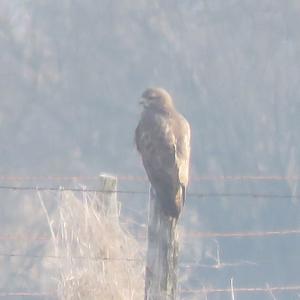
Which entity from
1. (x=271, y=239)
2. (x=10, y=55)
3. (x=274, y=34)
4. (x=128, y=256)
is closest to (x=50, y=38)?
(x=10, y=55)

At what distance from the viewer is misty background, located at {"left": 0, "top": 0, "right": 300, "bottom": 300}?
2617 cm

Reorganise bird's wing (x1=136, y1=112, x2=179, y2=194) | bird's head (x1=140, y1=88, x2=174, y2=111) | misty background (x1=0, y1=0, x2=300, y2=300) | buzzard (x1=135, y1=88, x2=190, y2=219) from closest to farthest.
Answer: buzzard (x1=135, y1=88, x2=190, y2=219) → bird's wing (x1=136, y1=112, x2=179, y2=194) → bird's head (x1=140, y1=88, x2=174, y2=111) → misty background (x1=0, y1=0, x2=300, y2=300)

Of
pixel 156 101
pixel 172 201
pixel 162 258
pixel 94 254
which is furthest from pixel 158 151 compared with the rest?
pixel 94 254

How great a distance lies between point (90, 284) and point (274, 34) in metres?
20.3

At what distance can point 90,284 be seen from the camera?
35.7ft

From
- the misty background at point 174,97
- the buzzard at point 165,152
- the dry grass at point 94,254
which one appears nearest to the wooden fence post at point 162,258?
the buzzard at point 165,152

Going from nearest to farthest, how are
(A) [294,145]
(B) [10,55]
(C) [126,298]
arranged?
1. (C) [126,298]
2. (A) [294,145]
3. (B) [10,55]

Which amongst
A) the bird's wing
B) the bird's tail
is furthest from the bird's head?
the bird's tail

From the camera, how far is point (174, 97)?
28578mm

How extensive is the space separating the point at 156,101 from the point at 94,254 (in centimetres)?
104

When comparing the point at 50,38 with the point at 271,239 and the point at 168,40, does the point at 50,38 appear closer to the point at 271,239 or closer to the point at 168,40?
the point at 168,40

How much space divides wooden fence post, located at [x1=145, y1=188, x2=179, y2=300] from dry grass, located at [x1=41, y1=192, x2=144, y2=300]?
4.57 ft

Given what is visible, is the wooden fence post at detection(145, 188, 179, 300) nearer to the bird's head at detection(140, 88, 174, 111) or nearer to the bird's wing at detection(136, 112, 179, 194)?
the bird's wing at detection(136, 112, 179, 194)

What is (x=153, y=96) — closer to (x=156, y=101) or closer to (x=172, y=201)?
(x=156, y=101)
